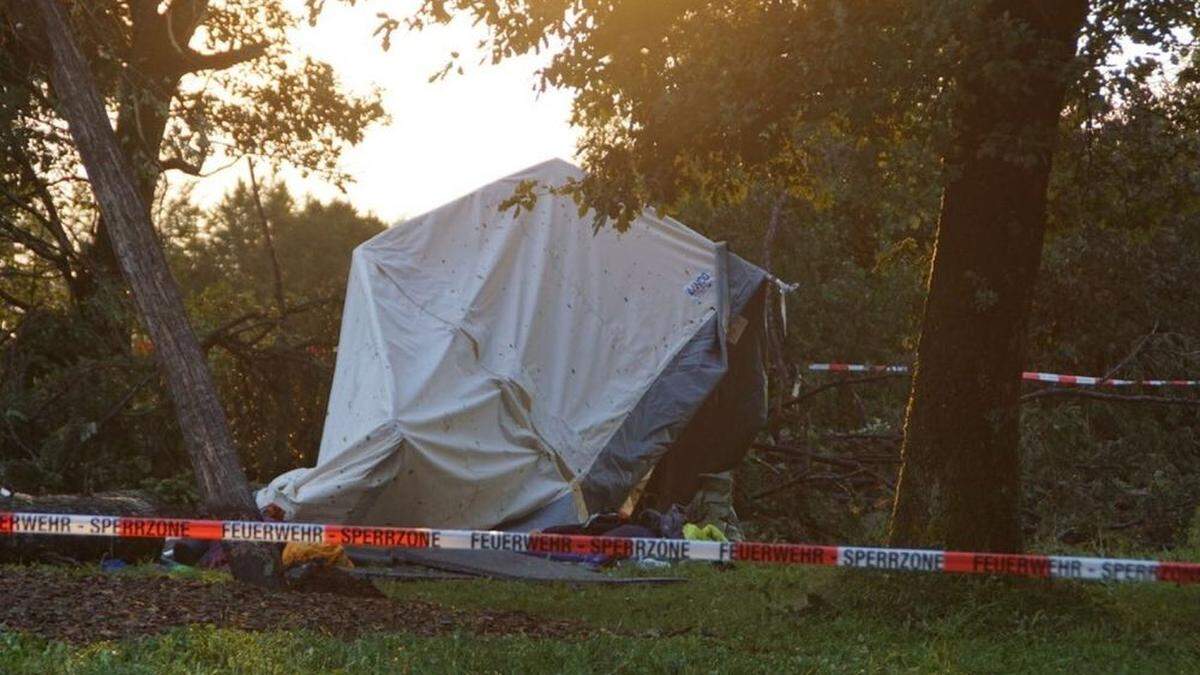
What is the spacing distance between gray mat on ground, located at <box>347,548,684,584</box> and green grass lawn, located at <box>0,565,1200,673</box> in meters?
0.33

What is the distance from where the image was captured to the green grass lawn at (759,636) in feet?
22.3

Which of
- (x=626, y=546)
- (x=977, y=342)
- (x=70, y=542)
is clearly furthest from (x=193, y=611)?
(x=977, y=342)

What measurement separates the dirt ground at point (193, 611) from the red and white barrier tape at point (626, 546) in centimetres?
31

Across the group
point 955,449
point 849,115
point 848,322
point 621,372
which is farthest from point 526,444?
point 848,322

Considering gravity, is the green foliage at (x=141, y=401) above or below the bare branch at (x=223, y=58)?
below

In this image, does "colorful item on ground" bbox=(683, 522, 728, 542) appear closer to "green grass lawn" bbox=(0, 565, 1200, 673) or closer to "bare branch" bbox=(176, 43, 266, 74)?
"green grass lawn" bbox=(0, 565, 1200, 673)

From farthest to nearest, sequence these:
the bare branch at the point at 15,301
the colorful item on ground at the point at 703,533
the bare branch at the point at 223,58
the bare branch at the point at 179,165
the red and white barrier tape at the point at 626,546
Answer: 1. the bare branch at the point at 223,58
2. the bare branch at the point at 179,165
3. the bare branch at the point at 15,301
4. the colorful item on ground at the point at 703,533
5. the red and white barrier tape at the point at 626,546

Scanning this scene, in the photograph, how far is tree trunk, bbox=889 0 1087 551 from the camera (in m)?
9.22

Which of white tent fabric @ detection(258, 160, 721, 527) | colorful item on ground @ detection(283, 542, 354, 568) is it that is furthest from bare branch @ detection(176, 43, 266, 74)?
colorful item on ground @ detection(283, 542, 354, 568)

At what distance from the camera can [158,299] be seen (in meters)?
10.1

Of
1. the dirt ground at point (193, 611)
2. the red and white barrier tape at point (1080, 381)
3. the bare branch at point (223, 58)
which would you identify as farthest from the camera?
the bare branch at point (223, 58)

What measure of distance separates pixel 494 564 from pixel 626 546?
4022 mm

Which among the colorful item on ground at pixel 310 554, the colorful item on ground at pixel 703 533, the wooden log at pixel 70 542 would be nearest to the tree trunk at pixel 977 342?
the colorful item on ground at pixel 310 554

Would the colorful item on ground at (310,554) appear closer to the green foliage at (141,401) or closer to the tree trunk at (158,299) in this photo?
the tree trunk at (158,299)
